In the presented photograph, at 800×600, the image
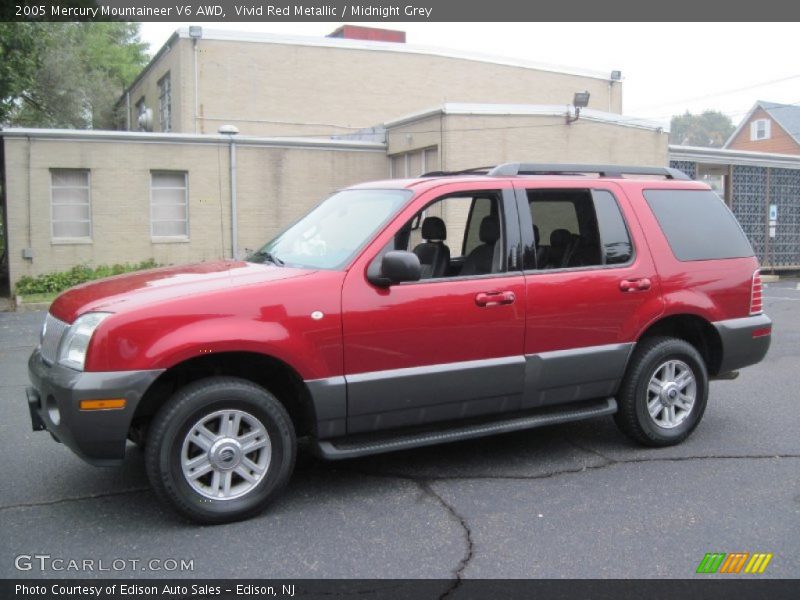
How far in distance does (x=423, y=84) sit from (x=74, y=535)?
25.6 meters

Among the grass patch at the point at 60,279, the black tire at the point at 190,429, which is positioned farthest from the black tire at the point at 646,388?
the grass patch at the point at 60,279

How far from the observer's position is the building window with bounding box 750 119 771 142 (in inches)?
1912

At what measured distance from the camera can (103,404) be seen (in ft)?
13.1

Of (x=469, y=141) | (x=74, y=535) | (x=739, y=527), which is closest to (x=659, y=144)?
(x=469, y=141)

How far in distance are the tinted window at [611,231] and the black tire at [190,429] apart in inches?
101

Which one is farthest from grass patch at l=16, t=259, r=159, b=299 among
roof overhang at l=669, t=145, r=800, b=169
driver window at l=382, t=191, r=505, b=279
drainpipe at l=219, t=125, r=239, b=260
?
roof overhang at l=669, t=145, r=800, b=169

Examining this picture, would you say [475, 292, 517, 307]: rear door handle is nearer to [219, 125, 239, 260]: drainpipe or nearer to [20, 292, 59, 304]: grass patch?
[20, 292, 59, 304]: grass patch

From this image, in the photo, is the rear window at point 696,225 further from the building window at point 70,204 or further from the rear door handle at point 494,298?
the building window at point 70,204

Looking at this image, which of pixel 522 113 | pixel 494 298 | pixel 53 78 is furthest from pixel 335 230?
pixel 53 78

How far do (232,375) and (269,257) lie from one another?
3.39 feet

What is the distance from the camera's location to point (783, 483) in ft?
16.3

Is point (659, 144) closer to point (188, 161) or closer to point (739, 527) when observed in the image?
point (188, 161)

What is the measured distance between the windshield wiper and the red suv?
3 centimetres
